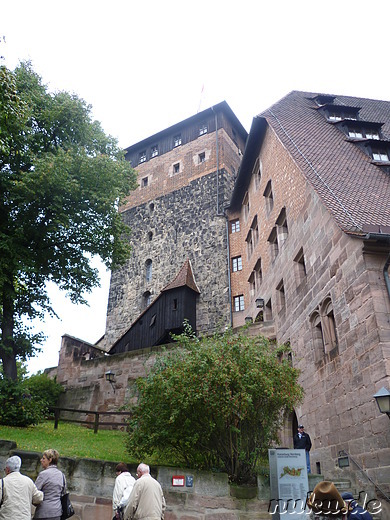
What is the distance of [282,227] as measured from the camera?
1728 cm

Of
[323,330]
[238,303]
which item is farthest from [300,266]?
[238,303]

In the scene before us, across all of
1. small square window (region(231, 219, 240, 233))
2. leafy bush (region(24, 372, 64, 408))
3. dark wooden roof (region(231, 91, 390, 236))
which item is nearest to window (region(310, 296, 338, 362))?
dark wooden roof (region(231, 91, 390, 236))

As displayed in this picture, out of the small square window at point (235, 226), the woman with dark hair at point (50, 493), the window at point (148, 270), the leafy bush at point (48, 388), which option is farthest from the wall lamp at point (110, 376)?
the woman with dark hair at point (50, 493)

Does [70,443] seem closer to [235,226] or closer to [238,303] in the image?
[238,303]

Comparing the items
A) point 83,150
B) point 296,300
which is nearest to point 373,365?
point 296,300

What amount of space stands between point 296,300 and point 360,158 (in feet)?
18.0

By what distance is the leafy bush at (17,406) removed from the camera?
1303cm

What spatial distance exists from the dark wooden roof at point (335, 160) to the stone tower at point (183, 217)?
7169 mm

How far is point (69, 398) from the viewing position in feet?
68.6

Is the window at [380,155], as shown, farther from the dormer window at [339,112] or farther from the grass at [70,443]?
the grass at [70,443]

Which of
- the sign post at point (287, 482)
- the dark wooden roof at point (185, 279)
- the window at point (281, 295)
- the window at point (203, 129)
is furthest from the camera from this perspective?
the window at point (203, 129)

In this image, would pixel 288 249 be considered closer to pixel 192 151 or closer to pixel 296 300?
pixel 296 300

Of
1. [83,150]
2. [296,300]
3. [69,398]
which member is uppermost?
[83,150]

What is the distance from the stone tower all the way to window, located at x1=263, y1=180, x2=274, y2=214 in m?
8.11
